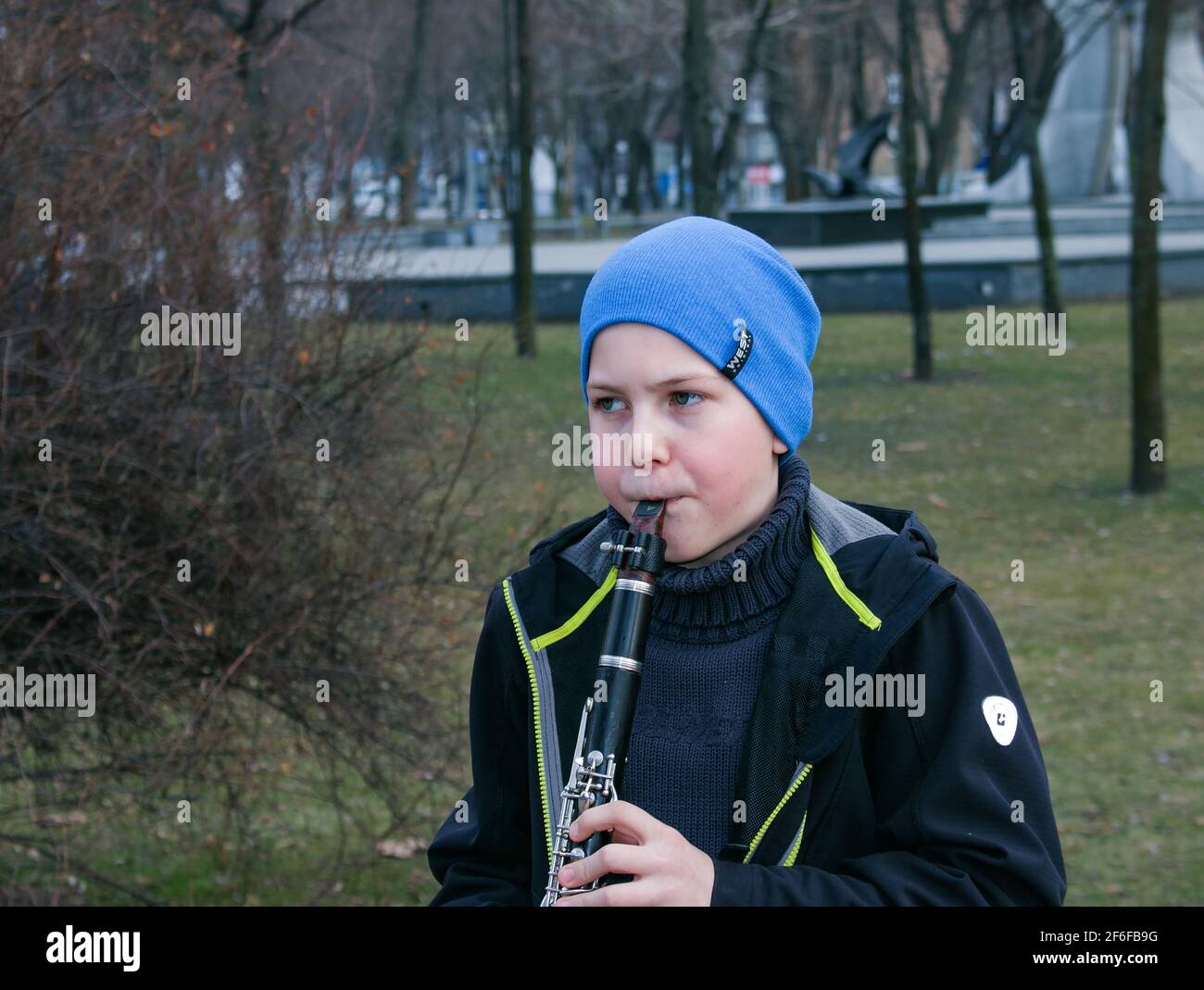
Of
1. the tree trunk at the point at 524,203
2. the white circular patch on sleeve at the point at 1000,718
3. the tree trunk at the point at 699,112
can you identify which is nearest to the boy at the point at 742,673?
the white circular patch on sleeve at the point at 1000,718

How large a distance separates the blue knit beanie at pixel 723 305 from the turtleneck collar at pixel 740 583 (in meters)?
0.12

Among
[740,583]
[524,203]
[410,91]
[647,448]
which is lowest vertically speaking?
[740,583]

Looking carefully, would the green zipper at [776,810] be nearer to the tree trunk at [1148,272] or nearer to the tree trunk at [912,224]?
the tree trunk at [1148,272]

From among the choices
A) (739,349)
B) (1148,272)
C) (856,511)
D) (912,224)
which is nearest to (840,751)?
(856,511)

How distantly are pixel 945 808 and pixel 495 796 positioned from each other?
23.9 inches

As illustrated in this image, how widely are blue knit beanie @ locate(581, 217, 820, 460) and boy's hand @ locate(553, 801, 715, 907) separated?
1.76 feet

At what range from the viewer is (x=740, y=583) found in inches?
78.6

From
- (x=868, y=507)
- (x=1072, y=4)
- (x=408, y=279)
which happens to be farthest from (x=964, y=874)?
(x=1072, y=4)

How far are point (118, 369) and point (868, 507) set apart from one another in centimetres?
391

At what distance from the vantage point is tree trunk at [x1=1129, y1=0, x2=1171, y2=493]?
1106cm

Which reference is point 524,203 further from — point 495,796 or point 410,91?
point 495,796

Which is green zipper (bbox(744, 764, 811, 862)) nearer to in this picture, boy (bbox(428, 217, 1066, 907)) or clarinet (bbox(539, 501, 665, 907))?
boy (bbox(428, 217, 1066, 907))

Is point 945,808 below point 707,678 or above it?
below

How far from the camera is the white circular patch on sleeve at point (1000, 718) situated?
5.92ft
